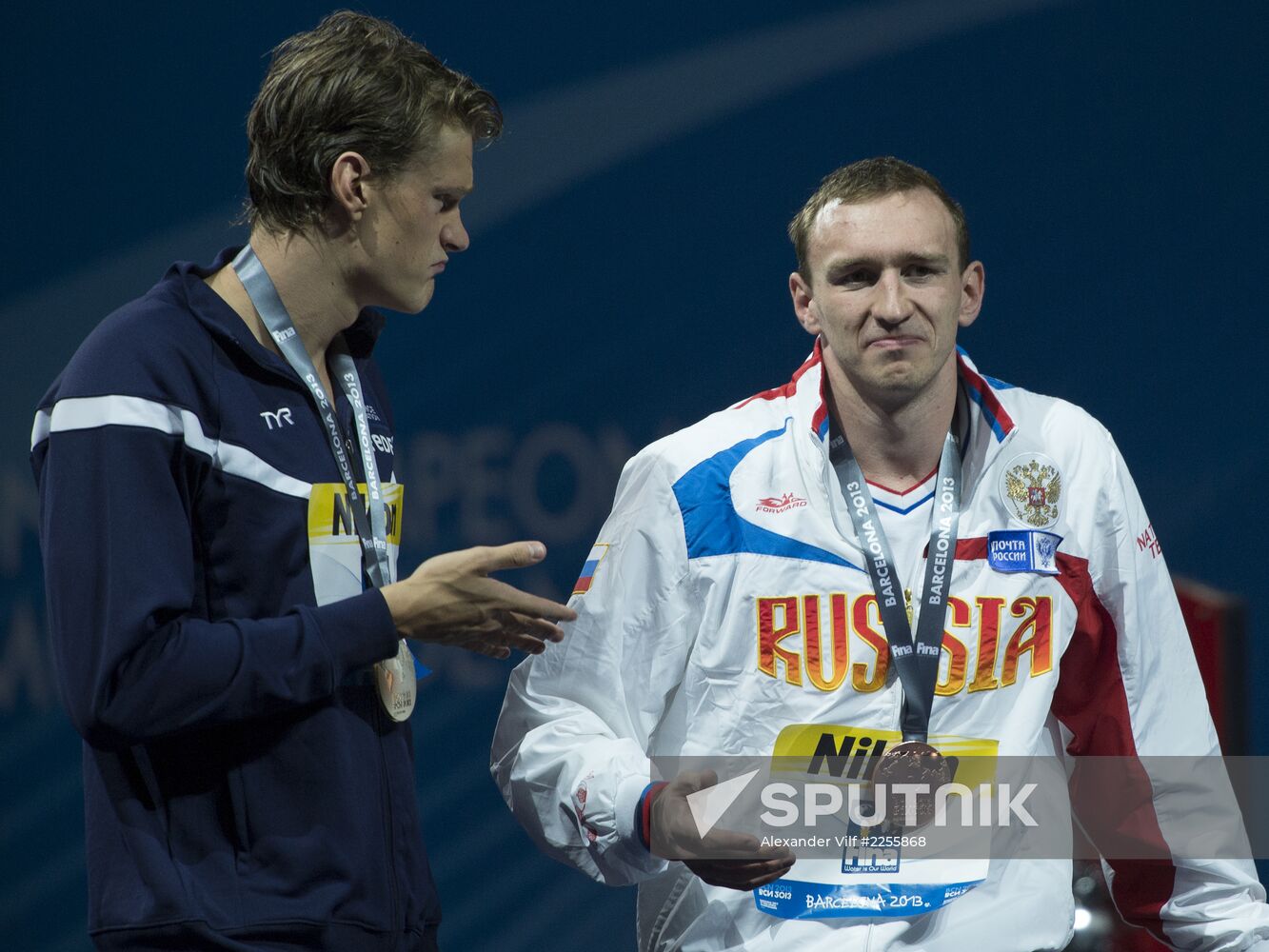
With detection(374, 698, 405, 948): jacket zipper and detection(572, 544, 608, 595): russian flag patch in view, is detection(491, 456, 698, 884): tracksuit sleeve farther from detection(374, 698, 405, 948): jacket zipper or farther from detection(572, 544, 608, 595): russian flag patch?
detection(374, 698, 405, 948): jacket zipper

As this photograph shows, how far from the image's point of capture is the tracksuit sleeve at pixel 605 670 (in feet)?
6.56

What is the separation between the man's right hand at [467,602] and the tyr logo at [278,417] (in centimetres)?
22

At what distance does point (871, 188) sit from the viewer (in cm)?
215

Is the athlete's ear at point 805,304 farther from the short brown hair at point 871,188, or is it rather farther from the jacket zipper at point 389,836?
the jacket zipper at point 389,836

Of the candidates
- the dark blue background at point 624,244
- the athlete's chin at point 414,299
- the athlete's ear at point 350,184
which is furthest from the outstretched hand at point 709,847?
the dark blue background at point 624,244

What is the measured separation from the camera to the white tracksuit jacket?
200cm

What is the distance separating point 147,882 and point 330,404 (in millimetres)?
550

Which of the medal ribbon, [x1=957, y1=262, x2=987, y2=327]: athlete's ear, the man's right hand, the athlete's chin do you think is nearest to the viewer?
the man's right hand

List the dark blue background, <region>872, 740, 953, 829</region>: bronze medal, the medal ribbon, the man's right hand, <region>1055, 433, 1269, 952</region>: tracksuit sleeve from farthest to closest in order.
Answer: the dark blue background < <region>1055, 433, 1269, 952</region>: tracksuit sleeve < <region>872, 740, 953, 829</region>: bronze medal < the medal ribbon < the man's right hand

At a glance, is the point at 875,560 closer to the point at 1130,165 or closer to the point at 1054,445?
the point at 1054,445

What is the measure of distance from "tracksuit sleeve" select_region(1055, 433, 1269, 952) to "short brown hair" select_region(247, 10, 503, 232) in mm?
1107

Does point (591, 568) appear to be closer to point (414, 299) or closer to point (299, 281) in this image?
point (414, 299)

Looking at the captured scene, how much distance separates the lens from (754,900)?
200 cm

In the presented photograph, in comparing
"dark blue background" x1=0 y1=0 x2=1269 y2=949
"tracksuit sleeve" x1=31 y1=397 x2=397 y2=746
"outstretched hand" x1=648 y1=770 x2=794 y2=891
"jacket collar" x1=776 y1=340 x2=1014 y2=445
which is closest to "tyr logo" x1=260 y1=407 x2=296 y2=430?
"tracksuit sleeve" x1=31 y1=397 x2=397 y2=746
